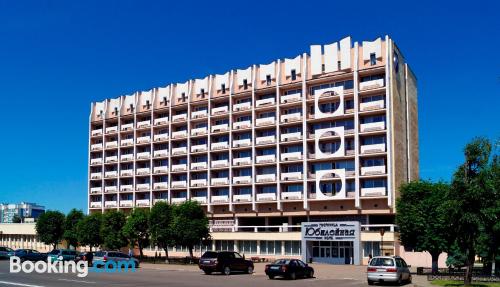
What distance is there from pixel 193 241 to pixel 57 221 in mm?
38769

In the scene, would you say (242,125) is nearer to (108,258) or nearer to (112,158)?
(112,158)

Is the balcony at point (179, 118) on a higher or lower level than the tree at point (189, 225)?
higher

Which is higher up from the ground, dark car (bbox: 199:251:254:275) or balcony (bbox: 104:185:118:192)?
balcony (bbox: 104:185:118:192)

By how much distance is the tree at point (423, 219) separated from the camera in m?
47.8

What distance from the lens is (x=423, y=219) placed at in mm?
49312

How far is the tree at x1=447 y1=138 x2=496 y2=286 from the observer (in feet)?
99.2

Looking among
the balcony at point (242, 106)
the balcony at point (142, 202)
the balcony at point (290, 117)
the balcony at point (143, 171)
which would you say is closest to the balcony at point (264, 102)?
the balcony at point (242, 106)

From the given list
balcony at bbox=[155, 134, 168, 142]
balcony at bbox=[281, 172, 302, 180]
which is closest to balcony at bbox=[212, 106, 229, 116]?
balcony at bbox=[155, 134, 168, 142]

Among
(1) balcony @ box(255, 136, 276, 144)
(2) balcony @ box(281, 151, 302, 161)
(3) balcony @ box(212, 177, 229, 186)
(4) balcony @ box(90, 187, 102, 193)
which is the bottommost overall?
(4) balcony @ box(90, 187, 102, 193)

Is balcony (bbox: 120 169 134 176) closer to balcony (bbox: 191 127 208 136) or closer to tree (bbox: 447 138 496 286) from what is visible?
balcony (bbox: 191 127 208 136)

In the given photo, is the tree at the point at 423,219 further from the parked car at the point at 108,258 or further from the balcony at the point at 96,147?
the balcony at the point at 96,147

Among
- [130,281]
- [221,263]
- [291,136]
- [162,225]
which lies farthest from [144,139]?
[130,281]

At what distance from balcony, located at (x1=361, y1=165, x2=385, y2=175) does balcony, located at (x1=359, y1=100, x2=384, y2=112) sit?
24.5 ft

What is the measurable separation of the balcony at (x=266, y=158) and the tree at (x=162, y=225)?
1642cm
